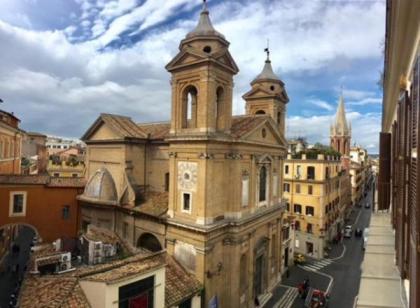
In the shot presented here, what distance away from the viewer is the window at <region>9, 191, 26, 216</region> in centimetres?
2167

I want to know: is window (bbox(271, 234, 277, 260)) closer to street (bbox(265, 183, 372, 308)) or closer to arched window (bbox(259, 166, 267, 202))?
street (bbox(265, 183, 372, 308))

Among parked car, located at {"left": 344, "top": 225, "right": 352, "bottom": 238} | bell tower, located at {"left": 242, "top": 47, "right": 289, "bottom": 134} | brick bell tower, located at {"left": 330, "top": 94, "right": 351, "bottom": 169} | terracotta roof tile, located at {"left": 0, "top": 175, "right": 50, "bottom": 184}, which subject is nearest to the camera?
terracotta roof tile, located at {"left": 0, "top": 175, "right": 50, "bottom": 184}

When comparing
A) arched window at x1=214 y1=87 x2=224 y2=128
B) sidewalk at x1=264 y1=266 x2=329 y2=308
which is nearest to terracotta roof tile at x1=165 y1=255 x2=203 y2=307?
sidewalk at x1=264 y1=266 x2=329 y2=308

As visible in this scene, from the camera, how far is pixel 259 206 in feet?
70.3

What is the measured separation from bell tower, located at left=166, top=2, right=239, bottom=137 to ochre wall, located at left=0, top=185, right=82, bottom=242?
11.1m

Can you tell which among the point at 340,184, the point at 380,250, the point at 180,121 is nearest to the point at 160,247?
the point at 180,121

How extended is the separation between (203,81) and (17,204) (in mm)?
15998

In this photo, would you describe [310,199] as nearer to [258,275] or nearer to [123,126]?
[258,275]

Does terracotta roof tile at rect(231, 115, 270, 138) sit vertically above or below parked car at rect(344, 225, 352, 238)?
above

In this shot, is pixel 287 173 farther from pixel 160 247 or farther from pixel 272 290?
pixel 160 247

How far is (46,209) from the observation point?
22672 millimetres

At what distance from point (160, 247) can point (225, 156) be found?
714 cm

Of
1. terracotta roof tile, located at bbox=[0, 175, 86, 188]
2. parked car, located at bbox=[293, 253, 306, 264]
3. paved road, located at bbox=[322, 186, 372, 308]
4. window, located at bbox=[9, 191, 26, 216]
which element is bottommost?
paved road, located at bbox=[322, 186, 372, 308]

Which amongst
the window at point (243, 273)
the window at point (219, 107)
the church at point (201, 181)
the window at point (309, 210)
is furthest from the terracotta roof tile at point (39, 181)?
the window at point (309, 210)
